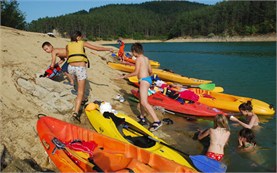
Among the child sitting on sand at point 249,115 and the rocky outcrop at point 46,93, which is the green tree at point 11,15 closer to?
the rocky outcrop at point 46,93

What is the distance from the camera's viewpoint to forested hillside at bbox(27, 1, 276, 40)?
7656cm

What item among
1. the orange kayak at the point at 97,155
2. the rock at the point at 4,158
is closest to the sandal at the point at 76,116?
the orange kayak at the point at 97,155

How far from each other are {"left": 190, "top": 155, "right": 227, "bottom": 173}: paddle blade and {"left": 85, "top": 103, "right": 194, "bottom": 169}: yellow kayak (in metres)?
0.20

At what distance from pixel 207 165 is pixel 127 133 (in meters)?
2.14

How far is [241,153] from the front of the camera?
6.45 meters

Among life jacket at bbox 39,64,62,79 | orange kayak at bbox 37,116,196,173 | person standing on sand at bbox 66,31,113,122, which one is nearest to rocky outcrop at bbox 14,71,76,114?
life jacket at bbox 39,64,62,79

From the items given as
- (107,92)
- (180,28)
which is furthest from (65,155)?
A: (180,28)

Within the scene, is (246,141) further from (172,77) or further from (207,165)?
(172,77)

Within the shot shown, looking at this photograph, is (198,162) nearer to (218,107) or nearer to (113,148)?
(113,148)

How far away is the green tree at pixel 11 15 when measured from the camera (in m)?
25.1

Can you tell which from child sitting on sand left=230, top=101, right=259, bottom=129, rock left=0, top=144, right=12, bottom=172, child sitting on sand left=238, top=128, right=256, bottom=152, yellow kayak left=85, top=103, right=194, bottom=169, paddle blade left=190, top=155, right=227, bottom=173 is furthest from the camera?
child sitting on sand left=230, top=101, right=259, bottom=129

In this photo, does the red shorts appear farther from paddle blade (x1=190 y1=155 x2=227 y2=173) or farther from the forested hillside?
the forested hillside

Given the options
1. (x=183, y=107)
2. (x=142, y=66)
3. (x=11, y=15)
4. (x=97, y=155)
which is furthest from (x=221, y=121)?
(x=11, y=15)

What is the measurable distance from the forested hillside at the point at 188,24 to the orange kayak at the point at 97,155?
58.2m
